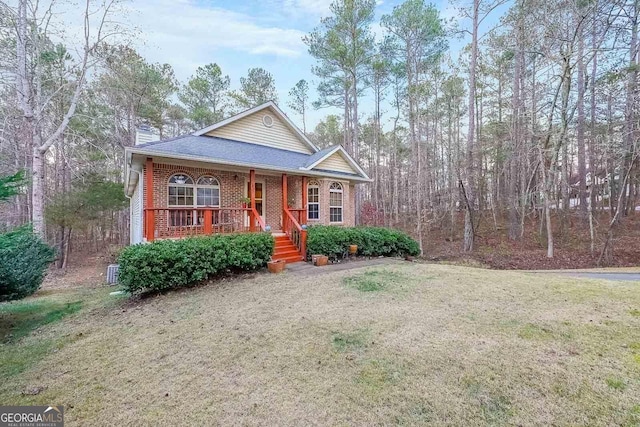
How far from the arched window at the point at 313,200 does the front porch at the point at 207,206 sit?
36.5 inches

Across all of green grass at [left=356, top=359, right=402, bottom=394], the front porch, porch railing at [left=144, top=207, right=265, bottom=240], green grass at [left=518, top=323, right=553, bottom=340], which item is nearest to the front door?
the front porch

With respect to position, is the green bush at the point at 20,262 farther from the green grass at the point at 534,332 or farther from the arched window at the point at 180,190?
the green grass at the point at 534,332

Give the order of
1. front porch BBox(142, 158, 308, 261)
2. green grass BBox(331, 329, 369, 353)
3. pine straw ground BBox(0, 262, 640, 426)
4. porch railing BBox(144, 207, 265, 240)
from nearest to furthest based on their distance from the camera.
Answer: pine straw ground BBox(0, 262, 640, 426) → green grass BBox(331, 329, 369, 353) → porch railing BBox(144, 207, 265, 240) → front porch BBox(142, 158, 308, 261)

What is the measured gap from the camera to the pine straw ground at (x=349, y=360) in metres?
2.36

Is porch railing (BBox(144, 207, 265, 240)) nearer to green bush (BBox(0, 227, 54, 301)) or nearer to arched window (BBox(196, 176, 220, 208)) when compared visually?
arched window (BBox(196, 176, 220, 208))

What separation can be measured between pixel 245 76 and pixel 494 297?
868 inches

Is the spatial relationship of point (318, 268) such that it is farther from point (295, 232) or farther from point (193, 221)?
point (193, 221)

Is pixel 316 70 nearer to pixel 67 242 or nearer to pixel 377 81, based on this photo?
pixel 377 81

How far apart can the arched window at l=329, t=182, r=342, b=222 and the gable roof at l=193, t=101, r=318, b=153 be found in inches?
116

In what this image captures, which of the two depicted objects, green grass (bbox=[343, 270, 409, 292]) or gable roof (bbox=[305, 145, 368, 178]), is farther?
gable roof (bbox=[305, 145, 368, 178])

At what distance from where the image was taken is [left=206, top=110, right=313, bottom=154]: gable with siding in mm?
12105

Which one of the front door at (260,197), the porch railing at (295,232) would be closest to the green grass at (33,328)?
the porch railing at (295,232)

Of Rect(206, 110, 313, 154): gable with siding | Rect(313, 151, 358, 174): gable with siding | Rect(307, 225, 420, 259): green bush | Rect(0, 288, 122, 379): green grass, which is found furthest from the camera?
Rect(313, 151, 358, 174): gable with siding

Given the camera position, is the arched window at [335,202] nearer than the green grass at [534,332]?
No
